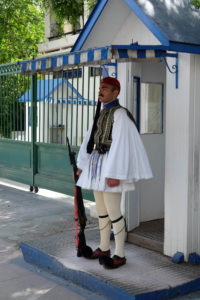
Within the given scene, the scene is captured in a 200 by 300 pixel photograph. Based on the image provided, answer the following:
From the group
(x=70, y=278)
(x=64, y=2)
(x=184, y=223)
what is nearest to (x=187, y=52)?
(x=184, y=223)

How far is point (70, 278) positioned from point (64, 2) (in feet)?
22.3

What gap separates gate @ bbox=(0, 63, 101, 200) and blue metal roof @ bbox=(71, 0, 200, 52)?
3314 mm

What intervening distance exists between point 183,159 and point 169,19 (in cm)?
153

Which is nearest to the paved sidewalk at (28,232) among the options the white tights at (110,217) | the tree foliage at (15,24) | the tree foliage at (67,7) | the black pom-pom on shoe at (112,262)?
the black pom-pom on shoe at (112,262)

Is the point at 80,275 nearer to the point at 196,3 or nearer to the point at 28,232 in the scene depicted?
the point at 28,232

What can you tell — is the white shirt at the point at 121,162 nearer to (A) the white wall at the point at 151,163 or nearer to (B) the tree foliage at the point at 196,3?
(A) the white wall at the point at 151,163

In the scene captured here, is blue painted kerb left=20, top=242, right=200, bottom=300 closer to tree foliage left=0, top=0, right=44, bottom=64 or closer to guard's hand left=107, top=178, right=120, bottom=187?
guard's hand left=107, top=178, right=120, bottom=187

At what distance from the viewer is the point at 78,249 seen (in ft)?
17.0

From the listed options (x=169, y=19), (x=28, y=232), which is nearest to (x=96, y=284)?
(x=28, y=232)

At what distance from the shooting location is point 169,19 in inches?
200

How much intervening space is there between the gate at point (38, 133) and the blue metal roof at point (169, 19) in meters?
3.31

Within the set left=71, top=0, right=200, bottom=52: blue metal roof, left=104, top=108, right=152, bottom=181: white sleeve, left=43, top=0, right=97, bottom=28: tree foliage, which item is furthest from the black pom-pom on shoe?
left=43, top=0, right=97, bottom=28: tree foliage

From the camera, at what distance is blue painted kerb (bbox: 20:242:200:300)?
428 centimetres

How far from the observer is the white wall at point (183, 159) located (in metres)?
4.89
